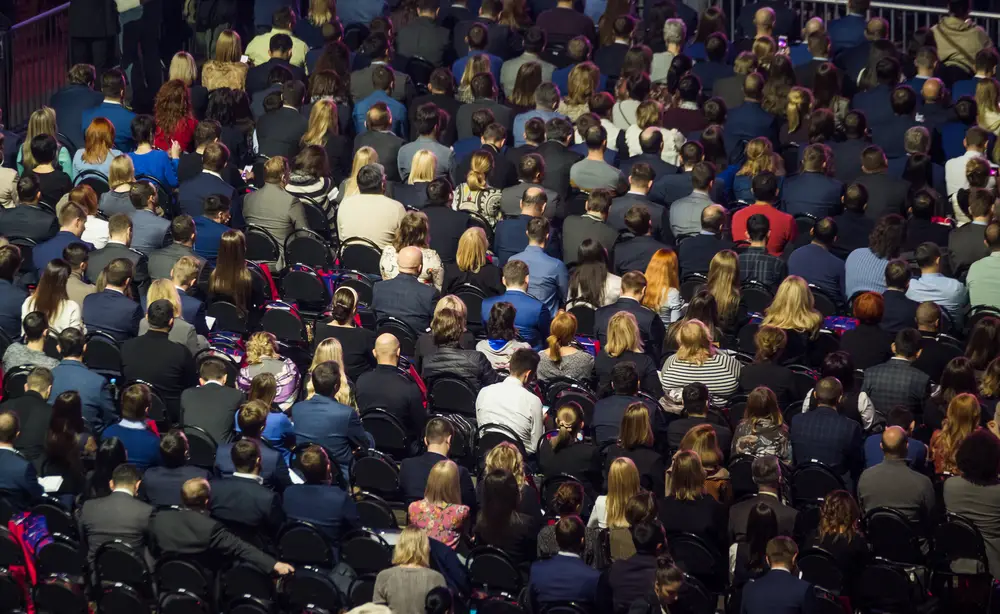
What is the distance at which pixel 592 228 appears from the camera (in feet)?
47.4

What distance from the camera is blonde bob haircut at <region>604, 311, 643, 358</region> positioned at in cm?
1242

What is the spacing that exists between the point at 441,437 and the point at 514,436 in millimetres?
561

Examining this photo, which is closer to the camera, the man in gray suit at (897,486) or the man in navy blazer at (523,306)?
the man in gray suit at (897,486)

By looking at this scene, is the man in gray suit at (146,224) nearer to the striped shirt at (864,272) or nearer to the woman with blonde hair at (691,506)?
the woman with blonde hair at (691,506)

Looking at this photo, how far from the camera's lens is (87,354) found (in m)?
12.5

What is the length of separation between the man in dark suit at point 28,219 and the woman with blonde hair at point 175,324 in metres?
2.13

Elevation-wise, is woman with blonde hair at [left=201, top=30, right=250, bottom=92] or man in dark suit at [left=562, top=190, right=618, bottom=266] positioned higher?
woman with blonde hair at [left=201, top=30, right=250, bottom=92]

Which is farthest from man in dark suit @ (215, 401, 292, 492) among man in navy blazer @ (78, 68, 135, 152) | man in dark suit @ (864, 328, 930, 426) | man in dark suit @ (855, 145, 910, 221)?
man in dark suit @ (855, 145, 910, 221)

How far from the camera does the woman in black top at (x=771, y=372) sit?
12289 millimetres

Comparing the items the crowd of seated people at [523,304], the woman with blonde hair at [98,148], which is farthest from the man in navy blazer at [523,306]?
the woman with blonde hair at [98,148]

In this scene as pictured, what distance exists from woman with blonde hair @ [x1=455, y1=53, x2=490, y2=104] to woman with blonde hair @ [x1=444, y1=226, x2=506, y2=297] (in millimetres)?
3860

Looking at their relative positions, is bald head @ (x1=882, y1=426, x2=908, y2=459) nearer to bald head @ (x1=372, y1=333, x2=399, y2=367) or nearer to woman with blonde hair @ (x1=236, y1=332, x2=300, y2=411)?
bald head @ (x1=372, y1=333, x2=399, y2=367)

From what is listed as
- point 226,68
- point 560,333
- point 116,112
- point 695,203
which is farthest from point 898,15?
point 560,333

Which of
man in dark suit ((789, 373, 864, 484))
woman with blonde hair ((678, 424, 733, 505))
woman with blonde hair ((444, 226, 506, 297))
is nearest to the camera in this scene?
woman with blonde hair ((678, 424, 733, 505))
